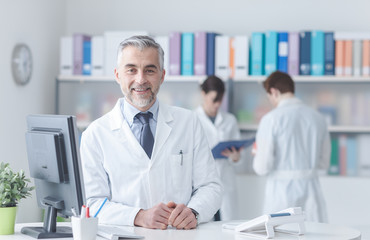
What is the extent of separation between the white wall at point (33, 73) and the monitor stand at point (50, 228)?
68.5 inches

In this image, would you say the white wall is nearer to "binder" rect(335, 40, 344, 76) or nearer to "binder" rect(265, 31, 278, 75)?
"binder" rect(265, 31, 278, 75)

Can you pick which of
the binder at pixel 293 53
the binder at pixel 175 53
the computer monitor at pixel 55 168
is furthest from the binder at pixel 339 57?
the computer monitor at pixel 55 168

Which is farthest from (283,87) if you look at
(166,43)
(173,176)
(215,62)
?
(173,176)

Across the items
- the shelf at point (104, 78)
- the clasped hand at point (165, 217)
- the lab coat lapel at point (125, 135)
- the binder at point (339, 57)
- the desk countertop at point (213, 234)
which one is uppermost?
the binder at point (339, 57)

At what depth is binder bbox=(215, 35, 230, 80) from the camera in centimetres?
439

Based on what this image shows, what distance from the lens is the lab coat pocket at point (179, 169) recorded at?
2.14 metres

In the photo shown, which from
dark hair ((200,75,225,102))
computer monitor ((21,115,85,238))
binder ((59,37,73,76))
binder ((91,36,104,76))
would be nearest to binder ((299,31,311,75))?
dark hair ((200,75,225,102))

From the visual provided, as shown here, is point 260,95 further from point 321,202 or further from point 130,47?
point 130,47

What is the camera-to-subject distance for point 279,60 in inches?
171

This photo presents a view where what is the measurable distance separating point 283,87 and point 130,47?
1.79 meters

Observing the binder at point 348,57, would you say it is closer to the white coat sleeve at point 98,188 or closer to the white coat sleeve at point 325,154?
the white coat sleeve at point 325,154

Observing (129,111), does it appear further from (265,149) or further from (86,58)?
(86,58)

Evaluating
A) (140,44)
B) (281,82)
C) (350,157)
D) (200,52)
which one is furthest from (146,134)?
(350,157)

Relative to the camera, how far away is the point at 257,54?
4.36 m
